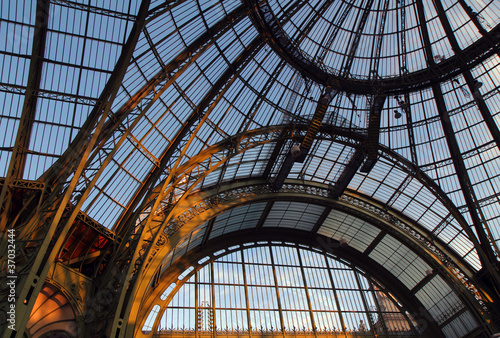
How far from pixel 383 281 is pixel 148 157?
28448 millimetres

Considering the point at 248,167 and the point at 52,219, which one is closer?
the point at 52,219

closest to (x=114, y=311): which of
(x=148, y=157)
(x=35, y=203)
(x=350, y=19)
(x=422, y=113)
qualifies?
(x=35, y=203)

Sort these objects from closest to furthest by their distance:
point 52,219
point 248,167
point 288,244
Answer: point 52,219 < point 248,167 < point 288,244

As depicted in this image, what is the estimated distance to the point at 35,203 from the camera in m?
20.5

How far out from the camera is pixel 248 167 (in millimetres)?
33219

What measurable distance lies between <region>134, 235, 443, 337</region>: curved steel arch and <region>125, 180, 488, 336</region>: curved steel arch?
6.34 metres

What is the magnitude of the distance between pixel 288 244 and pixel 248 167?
11.1 m

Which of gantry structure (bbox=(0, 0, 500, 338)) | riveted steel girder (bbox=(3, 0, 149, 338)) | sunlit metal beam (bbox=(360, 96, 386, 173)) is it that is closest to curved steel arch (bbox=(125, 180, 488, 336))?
gantry structure (bbox=(0, 0, 500, 338))

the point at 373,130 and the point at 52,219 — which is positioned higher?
the point at 373,130

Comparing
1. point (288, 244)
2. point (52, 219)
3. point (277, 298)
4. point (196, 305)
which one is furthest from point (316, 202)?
point (52, 219)

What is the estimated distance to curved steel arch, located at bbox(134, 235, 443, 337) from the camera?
32938 millimetres

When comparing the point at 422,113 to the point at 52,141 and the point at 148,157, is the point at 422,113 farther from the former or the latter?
the point at 52,141

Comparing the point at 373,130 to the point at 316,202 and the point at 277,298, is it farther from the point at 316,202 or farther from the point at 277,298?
the point at 277,298

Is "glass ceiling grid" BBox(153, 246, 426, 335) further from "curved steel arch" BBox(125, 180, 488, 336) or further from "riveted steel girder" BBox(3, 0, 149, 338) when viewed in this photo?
"riveted steel girder" BBox(3, 0, 149, 338)
